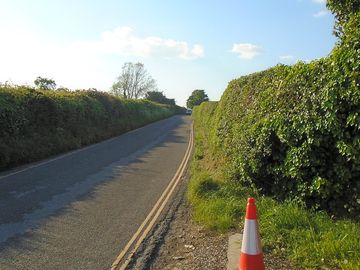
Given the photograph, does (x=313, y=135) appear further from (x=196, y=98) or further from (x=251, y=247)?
(x=196, y=98)

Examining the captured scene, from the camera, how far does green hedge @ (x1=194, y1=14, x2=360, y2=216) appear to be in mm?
6656

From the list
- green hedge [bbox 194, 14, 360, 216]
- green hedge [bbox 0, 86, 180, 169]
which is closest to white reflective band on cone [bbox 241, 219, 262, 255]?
green hedge [bbox 194, 14, 360, 216]

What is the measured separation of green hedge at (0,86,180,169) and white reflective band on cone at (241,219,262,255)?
11115 mm

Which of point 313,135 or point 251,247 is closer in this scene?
point 251,247

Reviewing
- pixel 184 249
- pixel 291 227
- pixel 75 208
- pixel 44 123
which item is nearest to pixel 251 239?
pixel 291 227

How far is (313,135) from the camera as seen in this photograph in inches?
285

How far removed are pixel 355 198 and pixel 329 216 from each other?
59 centimetres

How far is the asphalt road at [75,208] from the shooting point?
6.53 metres

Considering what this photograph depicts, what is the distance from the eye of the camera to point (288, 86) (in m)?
8.43

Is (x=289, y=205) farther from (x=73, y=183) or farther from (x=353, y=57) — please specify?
(x=73, y=183)

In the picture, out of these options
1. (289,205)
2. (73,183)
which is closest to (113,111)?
(73,183)

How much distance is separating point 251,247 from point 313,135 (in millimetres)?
2863

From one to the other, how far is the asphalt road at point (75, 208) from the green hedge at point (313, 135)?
2.82 metres

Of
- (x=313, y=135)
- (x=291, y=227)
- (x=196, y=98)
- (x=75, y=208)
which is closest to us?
(x=291, y=227)
